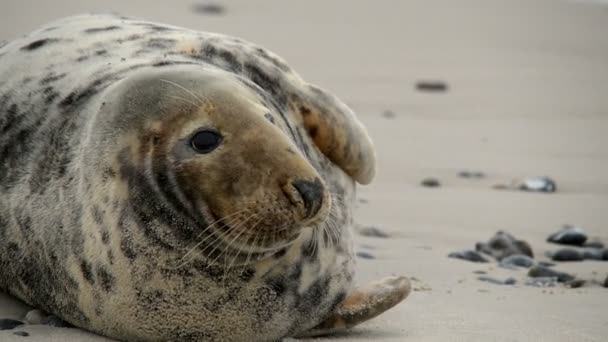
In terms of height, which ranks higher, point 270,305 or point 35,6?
point 35,6

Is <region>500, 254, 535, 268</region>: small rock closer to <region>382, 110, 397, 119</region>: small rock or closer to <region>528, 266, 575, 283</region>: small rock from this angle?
<region>528, 266, 575, 283</region>: small rock

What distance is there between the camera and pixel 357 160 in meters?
4.42

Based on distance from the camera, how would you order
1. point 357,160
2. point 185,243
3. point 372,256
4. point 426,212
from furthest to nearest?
point 426,212 < point 372,256 < point 357,160 < point 185,243

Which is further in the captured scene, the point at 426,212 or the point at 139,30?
the point at 426,212

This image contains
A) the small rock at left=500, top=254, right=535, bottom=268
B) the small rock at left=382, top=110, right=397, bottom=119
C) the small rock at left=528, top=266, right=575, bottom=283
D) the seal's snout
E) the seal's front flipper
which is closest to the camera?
the seal's snout

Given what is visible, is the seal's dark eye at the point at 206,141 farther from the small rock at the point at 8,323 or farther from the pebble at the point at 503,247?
the pebble at the point at 503,247

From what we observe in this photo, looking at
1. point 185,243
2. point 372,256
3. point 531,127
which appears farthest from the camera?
point 531,127

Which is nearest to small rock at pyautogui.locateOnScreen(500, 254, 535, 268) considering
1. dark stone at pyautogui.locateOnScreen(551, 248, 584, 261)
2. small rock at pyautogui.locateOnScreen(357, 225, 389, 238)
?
dark stone at pyautogui.locateOnScreen(551, 248, 584, 261)

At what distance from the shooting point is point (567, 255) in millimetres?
5340

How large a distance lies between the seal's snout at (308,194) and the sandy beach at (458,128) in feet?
2.48

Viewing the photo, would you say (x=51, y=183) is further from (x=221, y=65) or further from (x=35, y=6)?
(x=35, y=6)

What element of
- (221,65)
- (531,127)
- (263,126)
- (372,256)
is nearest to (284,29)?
(531,127)

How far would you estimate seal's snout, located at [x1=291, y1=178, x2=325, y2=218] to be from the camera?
10.9ft

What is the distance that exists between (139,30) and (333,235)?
46.9 inches
